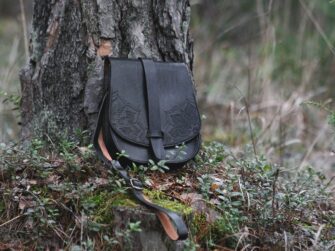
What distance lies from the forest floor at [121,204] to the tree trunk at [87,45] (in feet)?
0.80

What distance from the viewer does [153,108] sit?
10.7 feet

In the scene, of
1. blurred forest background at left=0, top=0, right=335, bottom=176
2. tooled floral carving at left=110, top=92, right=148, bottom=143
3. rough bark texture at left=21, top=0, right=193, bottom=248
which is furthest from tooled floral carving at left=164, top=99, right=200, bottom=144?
blurred forest background at left=0, top=0, right=335, bottom=176

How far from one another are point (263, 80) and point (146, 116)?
2868 millimetres

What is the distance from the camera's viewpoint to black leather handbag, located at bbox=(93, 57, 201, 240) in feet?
10.4

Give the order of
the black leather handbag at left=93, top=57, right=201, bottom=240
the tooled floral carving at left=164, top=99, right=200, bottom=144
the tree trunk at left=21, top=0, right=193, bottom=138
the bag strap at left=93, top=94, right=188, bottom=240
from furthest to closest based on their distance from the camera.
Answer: the tree trunk at left=21, top=0, right=193, bottom=138 < the tooled floral carving at left=164, top=99, right=200, bottom=144 < the black leather handbag at left=93, top=57, right=201, bottom=240 < the bag strap at left=93, top=94, right=188, bottom=240

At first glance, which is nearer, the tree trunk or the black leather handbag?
the black leather handbag

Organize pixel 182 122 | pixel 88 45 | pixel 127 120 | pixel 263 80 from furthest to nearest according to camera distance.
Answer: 1. pixel 263 80
2. pixel 88 45
3. pixel 182 122
4. pixel 127 120

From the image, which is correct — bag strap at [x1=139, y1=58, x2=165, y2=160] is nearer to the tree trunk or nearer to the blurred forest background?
the tree trunk

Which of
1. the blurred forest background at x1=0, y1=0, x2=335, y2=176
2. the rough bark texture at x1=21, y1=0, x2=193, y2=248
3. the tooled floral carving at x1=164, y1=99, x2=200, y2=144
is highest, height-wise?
the rough bark texture at x1=21, y1=0, x2=193, y2=248

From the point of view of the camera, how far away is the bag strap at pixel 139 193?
2.69m

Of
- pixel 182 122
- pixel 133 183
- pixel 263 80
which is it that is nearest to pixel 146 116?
pixel 182 122

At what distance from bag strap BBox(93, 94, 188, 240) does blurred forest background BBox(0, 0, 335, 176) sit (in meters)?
0.85

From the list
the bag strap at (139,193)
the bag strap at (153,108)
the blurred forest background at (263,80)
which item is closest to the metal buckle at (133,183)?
the bag strap at (139,193)

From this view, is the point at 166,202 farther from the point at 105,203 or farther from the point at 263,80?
the point at 263,80
